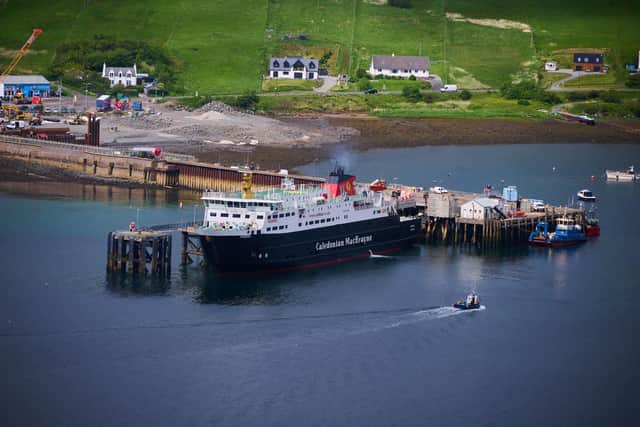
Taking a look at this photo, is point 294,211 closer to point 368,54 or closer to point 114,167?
point 114,167

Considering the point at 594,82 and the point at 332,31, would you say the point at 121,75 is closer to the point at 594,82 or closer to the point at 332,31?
the point at 332,31

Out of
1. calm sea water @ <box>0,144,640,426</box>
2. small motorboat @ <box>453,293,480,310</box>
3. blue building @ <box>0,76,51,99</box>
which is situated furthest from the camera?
blue building @ <box>0,76,51,99</box>

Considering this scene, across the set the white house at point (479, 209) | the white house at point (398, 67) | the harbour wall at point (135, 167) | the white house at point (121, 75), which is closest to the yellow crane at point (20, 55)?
the white house at point (121, 75)

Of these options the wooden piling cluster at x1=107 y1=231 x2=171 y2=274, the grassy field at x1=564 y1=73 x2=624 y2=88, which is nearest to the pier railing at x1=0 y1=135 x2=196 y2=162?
the wooden piling cluster at x1=107 y1=231 x2=171 y2=274

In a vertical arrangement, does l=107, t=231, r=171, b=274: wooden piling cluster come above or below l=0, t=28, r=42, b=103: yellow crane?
below

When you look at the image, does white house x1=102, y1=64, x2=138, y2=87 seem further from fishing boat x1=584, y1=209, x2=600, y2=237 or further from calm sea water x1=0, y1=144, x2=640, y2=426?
fishing boat x1=584, y1=209, x2=600, y2=237

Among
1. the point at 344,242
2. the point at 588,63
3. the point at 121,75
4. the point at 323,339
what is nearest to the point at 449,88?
the point at 588,63

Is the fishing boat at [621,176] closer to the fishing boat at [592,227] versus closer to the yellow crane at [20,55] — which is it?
the fishing boat at [592,227]
